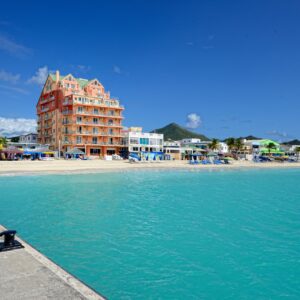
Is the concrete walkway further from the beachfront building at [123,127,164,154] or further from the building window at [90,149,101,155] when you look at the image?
the beachfront building at [123,127,164,154]

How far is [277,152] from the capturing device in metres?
117

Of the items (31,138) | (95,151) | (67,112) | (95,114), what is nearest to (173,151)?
(95,151)

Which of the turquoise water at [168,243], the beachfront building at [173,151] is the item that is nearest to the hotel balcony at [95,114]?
the beachfront building at [173,151]

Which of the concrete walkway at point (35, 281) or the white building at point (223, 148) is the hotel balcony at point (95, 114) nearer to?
the white building at point (223, 148)

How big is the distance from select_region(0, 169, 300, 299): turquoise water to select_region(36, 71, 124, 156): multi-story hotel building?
5179 cm

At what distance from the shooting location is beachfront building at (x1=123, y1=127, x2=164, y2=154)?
7550cm

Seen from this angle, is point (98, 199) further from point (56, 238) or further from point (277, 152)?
point (277, 152)

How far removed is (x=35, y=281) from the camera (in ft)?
18.3

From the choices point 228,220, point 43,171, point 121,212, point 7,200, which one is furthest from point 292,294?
point 43,171

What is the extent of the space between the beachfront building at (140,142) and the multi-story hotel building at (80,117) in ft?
8.89

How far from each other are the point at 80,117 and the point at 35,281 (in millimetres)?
68153

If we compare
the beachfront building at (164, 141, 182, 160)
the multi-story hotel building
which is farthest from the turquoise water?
the beachfront building at (164, 141, 182, 160)

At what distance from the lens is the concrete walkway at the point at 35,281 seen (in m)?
5.06

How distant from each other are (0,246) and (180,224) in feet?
28.3
